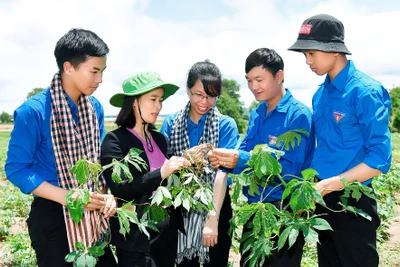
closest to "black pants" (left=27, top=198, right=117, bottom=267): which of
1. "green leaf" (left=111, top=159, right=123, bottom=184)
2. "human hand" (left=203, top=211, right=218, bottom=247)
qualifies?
"green leaf" (left=111, top=159, right=123, bottom=184)

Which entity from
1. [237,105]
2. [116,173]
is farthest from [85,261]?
[237,105]

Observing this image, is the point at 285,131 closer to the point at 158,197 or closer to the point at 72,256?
the point at 158,197

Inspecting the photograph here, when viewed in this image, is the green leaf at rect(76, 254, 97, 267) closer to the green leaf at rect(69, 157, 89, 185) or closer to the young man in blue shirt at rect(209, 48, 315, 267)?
the green leaf at rect(69, 157, 89, 185)

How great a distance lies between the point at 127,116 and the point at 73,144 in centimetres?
32

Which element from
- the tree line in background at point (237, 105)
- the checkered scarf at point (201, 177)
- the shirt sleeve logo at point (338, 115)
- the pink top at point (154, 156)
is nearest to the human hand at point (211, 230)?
the checkered scarf at point (201, 177)

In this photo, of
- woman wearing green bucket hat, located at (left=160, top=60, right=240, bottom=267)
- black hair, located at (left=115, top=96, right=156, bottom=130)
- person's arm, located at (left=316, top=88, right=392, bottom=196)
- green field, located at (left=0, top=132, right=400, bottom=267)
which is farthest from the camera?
green field, located at (left=0, top=132, right=400, bottom=267)

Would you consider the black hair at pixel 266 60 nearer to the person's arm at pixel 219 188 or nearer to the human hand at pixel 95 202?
the person's arm at pixel 219 188

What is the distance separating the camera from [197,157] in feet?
7.79

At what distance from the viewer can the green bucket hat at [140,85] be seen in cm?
236

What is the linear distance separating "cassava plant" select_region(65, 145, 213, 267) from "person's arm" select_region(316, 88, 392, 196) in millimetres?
624

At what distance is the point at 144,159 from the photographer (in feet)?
7.64

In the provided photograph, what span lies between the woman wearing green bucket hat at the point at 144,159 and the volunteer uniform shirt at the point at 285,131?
459 millimetres

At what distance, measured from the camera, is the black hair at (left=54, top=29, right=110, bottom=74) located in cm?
224

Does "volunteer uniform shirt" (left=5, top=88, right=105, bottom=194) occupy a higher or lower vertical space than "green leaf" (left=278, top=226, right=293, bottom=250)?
higher
